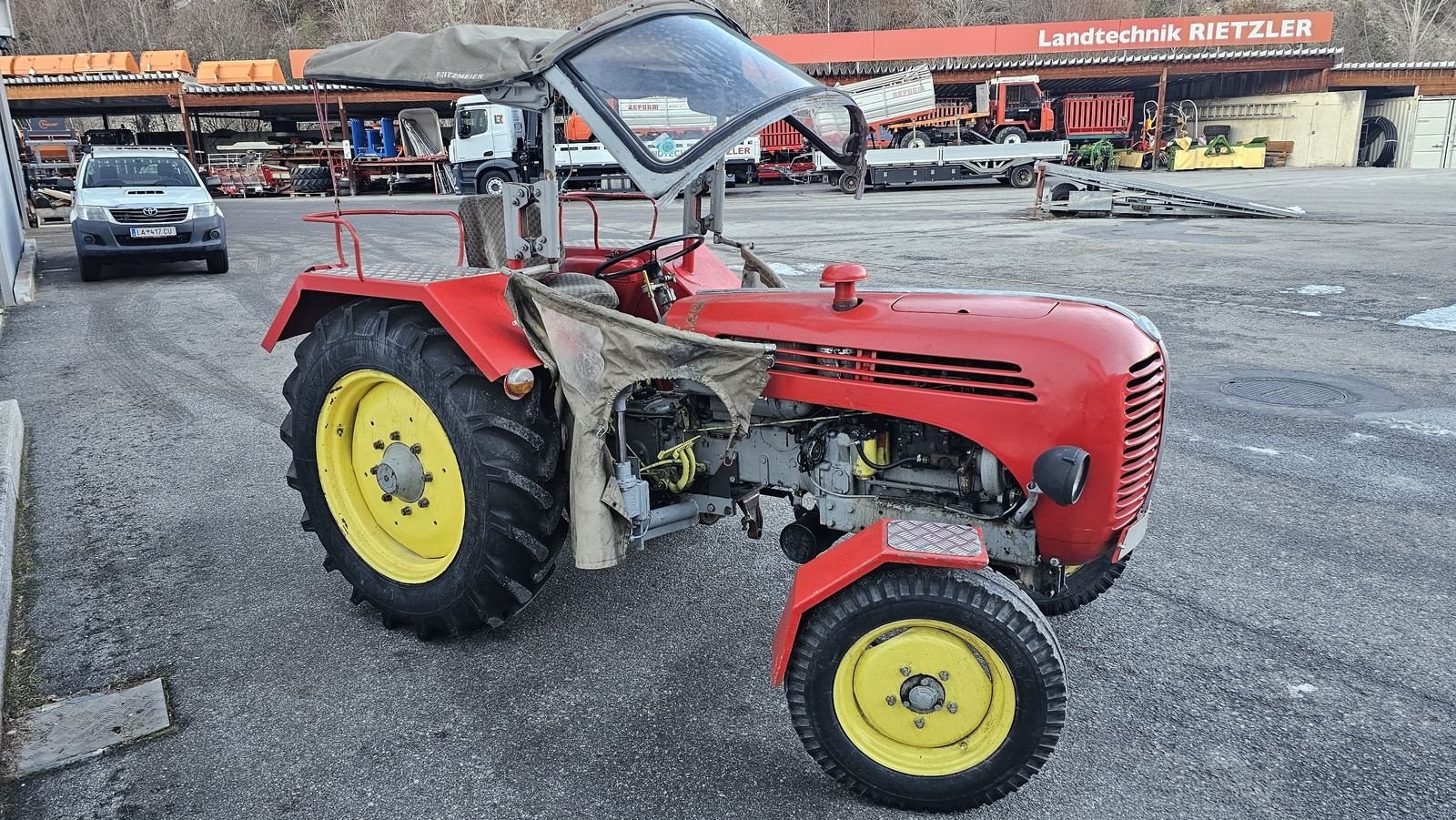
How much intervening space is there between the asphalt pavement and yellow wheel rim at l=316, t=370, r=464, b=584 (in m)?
0.29

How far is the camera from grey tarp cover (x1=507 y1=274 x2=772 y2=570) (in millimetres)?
2664

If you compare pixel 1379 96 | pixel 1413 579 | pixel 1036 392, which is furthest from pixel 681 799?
pixel 1379 96

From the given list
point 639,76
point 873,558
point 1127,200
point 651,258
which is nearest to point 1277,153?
point 1127,200

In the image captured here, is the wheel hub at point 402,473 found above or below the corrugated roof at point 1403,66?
below

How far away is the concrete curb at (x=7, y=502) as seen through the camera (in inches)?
129

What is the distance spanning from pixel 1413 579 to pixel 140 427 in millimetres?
6919

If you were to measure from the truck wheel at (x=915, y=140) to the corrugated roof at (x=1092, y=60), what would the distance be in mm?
4655

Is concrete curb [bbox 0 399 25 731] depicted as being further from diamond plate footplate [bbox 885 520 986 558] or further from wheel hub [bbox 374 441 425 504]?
diamond plate footplate [bbox 885 520 986 558]

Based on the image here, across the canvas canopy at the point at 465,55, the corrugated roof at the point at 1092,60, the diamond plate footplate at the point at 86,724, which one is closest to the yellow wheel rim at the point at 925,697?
the canvas canopy at the point at 465,55

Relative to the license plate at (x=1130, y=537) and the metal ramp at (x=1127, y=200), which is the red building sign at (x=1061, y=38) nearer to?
the metal ramp at (x=1127, y=200)

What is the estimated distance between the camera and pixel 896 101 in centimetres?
2456

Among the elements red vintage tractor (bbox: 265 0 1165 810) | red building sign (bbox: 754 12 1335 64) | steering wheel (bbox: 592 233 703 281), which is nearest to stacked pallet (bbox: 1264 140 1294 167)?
red building sign (bbox: 754 12 1335 64)

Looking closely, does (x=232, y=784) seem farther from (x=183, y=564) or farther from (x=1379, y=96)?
(x=1379, y=96)

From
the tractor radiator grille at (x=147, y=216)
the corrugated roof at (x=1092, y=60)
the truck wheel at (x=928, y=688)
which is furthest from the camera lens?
the corrugated roof at (x=1092, y=60)
